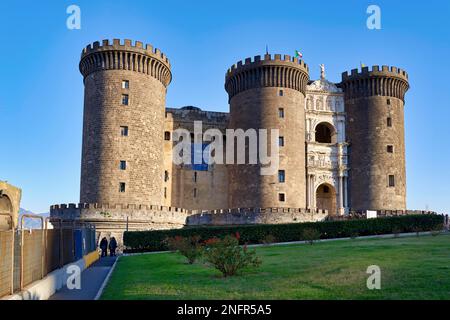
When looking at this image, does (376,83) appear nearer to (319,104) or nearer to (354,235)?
(319,104)

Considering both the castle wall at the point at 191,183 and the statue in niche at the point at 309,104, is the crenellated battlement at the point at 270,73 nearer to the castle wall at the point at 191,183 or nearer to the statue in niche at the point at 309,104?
the statue in niche at the point at 309,104

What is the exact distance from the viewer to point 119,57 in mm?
44469

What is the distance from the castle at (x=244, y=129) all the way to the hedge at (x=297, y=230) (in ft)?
16.8

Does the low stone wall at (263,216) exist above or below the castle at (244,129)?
below

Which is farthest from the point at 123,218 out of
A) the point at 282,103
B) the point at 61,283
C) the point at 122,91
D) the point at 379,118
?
the point at 379,118

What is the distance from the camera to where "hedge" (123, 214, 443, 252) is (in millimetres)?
34281

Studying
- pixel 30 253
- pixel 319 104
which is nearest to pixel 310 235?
pixel 30 253

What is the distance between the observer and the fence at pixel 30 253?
38.5 feet

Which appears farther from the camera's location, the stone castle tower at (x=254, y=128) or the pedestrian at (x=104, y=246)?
the stone castle tower at (x=254, y=128)

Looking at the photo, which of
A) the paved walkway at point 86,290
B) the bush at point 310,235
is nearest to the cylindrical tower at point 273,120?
the bush at point 310,235

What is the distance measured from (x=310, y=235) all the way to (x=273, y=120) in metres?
18.1

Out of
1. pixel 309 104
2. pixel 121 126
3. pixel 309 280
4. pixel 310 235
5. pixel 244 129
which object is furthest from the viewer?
pixel 309 104

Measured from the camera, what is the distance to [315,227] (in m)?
34.6

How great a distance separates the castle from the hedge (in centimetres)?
512
